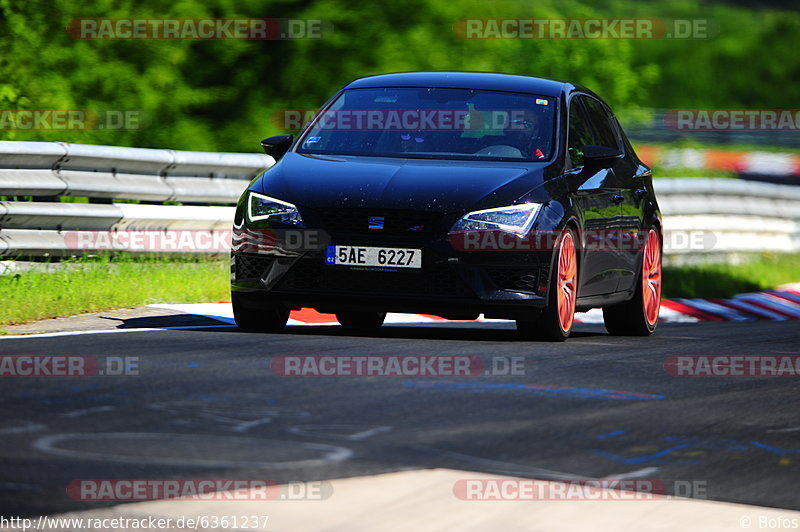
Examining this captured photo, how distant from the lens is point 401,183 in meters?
9.08

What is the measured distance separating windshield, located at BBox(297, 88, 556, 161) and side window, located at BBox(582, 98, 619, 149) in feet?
2.93

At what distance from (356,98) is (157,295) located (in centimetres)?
226

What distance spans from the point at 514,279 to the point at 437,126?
4.75 feet

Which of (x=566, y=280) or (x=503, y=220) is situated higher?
(x=503, y=220)

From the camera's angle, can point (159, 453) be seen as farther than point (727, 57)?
No

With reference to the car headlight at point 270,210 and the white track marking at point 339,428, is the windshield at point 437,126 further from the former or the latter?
the white track marking at point 339,428

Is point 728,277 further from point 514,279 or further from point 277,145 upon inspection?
point 514,279

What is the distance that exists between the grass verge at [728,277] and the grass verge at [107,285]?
589 centimetres

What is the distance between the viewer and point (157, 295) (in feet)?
37.6

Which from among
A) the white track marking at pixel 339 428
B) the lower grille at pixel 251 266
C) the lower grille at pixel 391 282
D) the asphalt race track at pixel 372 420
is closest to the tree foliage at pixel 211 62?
the lower grille at pixel 251 266

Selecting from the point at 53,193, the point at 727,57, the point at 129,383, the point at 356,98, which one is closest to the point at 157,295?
the point at 53,193

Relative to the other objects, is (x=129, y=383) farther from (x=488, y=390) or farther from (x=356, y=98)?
(x=356, y=98)

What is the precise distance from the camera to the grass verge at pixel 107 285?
10.3 m

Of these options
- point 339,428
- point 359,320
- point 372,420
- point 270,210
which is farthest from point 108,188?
point 339,428
